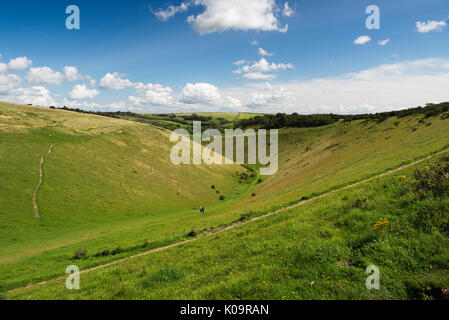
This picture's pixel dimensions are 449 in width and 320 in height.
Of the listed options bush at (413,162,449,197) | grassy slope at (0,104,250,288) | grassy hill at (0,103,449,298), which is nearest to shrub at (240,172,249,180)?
grassy hill at (0,103,449,298)

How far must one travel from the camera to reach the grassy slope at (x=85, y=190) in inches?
985

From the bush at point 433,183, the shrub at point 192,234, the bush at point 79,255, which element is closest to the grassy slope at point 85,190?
the bush at point 79,255

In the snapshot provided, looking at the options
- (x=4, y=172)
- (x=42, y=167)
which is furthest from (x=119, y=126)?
(x=4, y=172)

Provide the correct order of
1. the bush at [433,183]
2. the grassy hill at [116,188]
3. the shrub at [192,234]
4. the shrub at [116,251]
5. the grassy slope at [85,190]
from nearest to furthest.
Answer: the bush at [433,183]
the shrub at [116,251]
the shrub at [192,234]
the grassy hill at [116,188]
the grassy slope at [85,190]

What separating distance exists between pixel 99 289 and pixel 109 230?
26067 mm

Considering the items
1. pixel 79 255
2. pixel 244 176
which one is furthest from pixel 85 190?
pixel 244 176

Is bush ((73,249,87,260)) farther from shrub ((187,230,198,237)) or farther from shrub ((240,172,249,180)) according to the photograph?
shrub ((240,172,249,180))

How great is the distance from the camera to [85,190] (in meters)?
43.1

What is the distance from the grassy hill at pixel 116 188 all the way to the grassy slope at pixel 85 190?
0.54 ft

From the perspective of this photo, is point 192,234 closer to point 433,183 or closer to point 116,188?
point 433,183

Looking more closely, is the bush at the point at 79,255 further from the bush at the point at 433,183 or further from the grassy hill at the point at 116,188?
the bush at the point at 433,183

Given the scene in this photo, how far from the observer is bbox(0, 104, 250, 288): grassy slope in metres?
25.0

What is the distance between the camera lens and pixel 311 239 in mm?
9312

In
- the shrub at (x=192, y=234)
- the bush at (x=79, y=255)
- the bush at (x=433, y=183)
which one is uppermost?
the bush at (x=433, y=183)
